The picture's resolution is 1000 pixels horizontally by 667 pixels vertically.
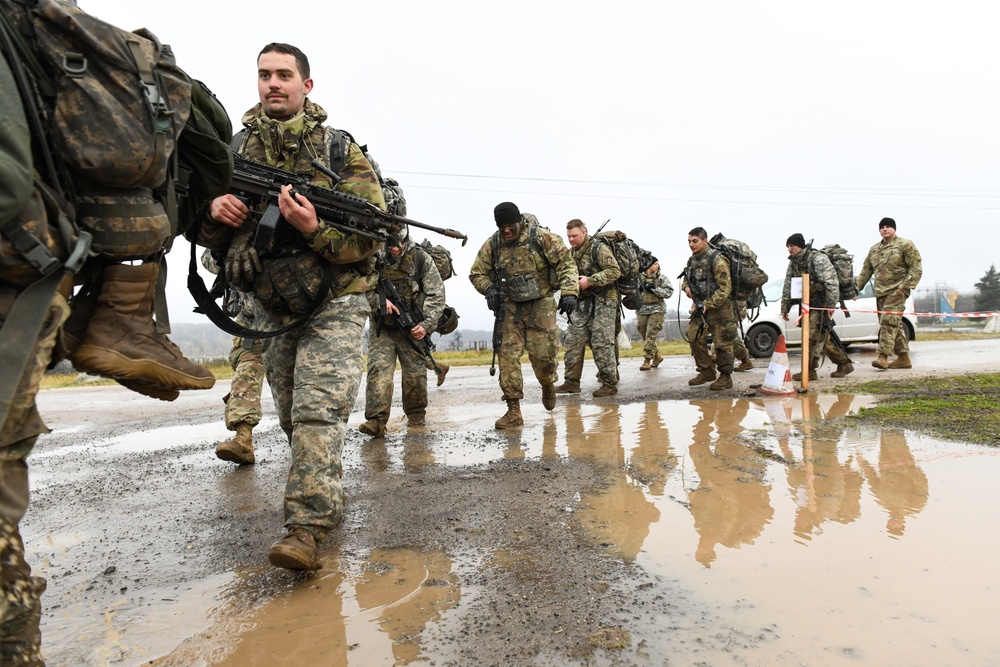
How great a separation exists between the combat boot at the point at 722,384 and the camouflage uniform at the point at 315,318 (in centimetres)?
640

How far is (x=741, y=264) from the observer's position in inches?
390

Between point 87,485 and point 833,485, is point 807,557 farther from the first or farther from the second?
point 87,485

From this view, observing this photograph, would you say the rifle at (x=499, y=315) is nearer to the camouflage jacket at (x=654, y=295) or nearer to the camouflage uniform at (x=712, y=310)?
the camouflage uniform at (x=712, y=310)

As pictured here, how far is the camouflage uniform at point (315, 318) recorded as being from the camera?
10.0 ft

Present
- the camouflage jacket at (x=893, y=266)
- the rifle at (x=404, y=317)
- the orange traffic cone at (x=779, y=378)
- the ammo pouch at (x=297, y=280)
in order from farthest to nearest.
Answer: the camouflage jacket at (x=893, y=266), the orange traffic cone at (x=779, y=378), the rifle at (x=404, y=317), the ammo pouch at (x=297, y=280)

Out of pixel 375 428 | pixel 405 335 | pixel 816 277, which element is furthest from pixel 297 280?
pixel 816 277

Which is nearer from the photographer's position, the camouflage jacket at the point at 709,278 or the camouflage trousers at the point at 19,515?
the camouflage trousers at the point at 19,515

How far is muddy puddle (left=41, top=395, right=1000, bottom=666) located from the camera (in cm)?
222

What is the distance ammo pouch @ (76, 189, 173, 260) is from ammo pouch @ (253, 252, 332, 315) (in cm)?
116

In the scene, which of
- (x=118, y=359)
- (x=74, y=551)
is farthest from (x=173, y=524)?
(x=118, y=359)

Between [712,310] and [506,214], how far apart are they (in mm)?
3867

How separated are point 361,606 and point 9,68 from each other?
2042 millimetres

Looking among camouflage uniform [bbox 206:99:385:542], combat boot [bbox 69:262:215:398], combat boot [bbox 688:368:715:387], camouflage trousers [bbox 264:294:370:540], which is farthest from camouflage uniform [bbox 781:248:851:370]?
combat boot [bbox 69:262:215:398]

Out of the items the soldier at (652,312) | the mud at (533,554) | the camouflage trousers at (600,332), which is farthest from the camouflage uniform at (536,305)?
the soldier at (652,312)
